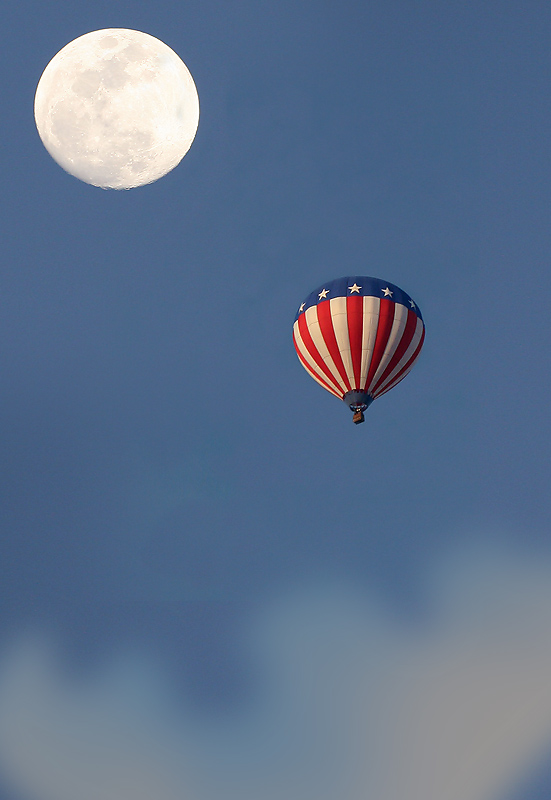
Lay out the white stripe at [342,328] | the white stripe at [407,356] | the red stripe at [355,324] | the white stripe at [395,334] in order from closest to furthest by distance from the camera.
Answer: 1. the red stripe at [355,324]
2. the white stripe at [342,328]
3. the white stripe at [395,334]
4. the white stripe at [407,356]

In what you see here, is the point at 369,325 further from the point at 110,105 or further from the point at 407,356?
the point at 110,105

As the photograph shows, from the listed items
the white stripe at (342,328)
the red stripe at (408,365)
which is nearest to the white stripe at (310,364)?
the white stripe at (342,328)

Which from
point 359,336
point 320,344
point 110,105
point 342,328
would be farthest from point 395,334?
point 110,105

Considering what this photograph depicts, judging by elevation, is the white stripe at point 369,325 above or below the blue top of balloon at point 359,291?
below

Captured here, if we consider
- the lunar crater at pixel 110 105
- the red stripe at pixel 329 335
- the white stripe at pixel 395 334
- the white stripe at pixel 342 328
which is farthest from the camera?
the red stripe at pixel 329 335

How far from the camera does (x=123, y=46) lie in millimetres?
21109

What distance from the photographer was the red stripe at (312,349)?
33688mm

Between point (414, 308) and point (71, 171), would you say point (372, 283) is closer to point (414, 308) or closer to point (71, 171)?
Result: point (414, 308)

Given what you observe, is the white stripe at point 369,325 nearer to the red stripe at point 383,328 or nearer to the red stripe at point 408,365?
the red stripe at point 383,328

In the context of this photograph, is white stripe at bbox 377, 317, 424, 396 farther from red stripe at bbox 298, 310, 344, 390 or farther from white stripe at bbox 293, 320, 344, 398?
red stripe at bbox 298, 310, 344, 390

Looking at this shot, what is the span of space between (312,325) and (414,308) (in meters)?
4.03

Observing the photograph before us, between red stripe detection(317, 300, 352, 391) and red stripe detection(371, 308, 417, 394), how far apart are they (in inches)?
57.2

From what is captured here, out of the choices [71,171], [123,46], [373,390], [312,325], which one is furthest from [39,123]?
[373,390]

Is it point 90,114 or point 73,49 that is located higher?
point 73,49
